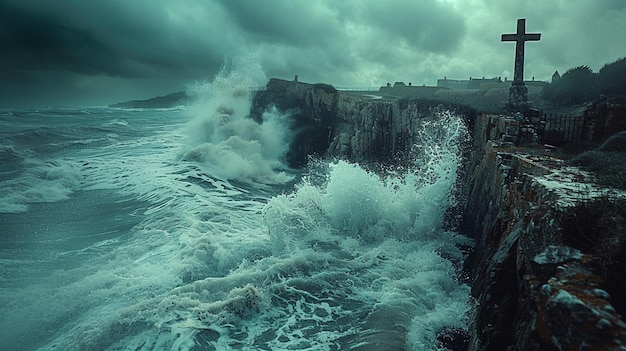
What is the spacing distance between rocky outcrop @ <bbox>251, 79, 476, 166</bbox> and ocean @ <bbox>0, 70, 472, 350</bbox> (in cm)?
192

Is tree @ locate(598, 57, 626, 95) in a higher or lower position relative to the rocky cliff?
higher

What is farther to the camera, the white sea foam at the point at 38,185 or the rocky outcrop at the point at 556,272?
the white sea foam at the point at 38,185

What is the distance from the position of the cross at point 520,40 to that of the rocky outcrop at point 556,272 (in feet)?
31.7

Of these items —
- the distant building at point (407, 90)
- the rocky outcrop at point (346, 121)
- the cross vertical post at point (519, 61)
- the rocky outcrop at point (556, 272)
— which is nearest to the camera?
the rocky outcrop at point (556, 272)

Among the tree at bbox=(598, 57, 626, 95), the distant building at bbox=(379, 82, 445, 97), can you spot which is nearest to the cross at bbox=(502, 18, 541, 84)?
the tree at bbox=(598, 57, 626, 95)

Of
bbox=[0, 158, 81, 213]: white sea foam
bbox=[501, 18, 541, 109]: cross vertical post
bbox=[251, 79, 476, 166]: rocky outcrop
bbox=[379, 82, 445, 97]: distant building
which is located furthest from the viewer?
bbox=[379, 82, 445, 97]: distant building

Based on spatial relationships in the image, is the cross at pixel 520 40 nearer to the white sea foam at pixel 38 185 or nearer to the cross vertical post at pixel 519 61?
the cross vertical post at pixel 519 61

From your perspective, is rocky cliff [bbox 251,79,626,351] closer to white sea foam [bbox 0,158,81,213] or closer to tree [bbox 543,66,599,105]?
tree [bbox 543,66,599,105]

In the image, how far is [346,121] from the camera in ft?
86.6

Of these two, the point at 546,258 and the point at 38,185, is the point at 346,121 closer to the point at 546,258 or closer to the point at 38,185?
the point at 38,185

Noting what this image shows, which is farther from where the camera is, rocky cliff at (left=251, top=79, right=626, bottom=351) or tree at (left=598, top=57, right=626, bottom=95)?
tree at (left=598, top=57, right=626, bottom=95)

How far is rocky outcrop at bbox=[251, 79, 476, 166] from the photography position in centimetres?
1936

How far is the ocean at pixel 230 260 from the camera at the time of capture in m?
6.83

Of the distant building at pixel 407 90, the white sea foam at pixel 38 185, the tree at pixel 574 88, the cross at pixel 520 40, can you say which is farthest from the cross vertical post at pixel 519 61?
the distant building at pixel 407 90
